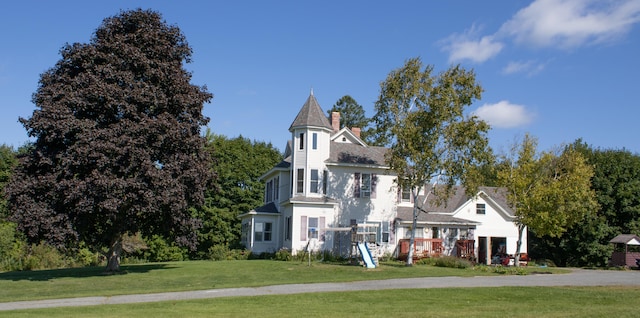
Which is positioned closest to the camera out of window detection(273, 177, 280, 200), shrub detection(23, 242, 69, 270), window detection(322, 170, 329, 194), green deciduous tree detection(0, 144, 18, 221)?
window detection(322, 170, 329, 194)

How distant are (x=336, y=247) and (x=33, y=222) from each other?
64.3 ft

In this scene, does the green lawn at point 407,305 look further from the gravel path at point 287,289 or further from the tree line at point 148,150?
the tree line at point 148,150

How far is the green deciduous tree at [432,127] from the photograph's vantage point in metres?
34.5

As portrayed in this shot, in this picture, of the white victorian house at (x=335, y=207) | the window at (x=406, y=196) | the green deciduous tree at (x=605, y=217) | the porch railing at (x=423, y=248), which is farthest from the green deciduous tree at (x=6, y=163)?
the green deciduous tree at (x=605, y=217)

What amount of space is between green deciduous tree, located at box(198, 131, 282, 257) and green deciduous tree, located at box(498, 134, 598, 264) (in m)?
24.0

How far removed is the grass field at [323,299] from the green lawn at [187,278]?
43 mm

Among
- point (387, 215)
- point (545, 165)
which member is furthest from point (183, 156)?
point (545, 165)

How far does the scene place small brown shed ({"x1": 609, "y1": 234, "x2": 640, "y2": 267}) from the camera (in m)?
42.7

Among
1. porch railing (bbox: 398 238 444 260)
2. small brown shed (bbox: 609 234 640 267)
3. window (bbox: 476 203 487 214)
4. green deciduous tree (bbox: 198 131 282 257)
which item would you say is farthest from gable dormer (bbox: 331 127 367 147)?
small brown shed (bbox: 609 234 640 267)

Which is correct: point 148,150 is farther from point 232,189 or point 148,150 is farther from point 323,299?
point 232,189

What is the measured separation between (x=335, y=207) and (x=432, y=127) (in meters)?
9.48

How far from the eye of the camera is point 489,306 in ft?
55.0

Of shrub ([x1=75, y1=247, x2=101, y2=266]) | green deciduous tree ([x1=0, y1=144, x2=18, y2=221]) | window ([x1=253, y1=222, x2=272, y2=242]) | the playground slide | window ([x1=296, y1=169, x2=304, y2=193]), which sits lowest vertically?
shrub ([x1=75, y1=247, x2=101, y2=266])

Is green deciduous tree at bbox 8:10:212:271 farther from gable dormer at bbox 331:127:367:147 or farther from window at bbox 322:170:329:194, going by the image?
gable dormer at bbox 331:127:367:147
